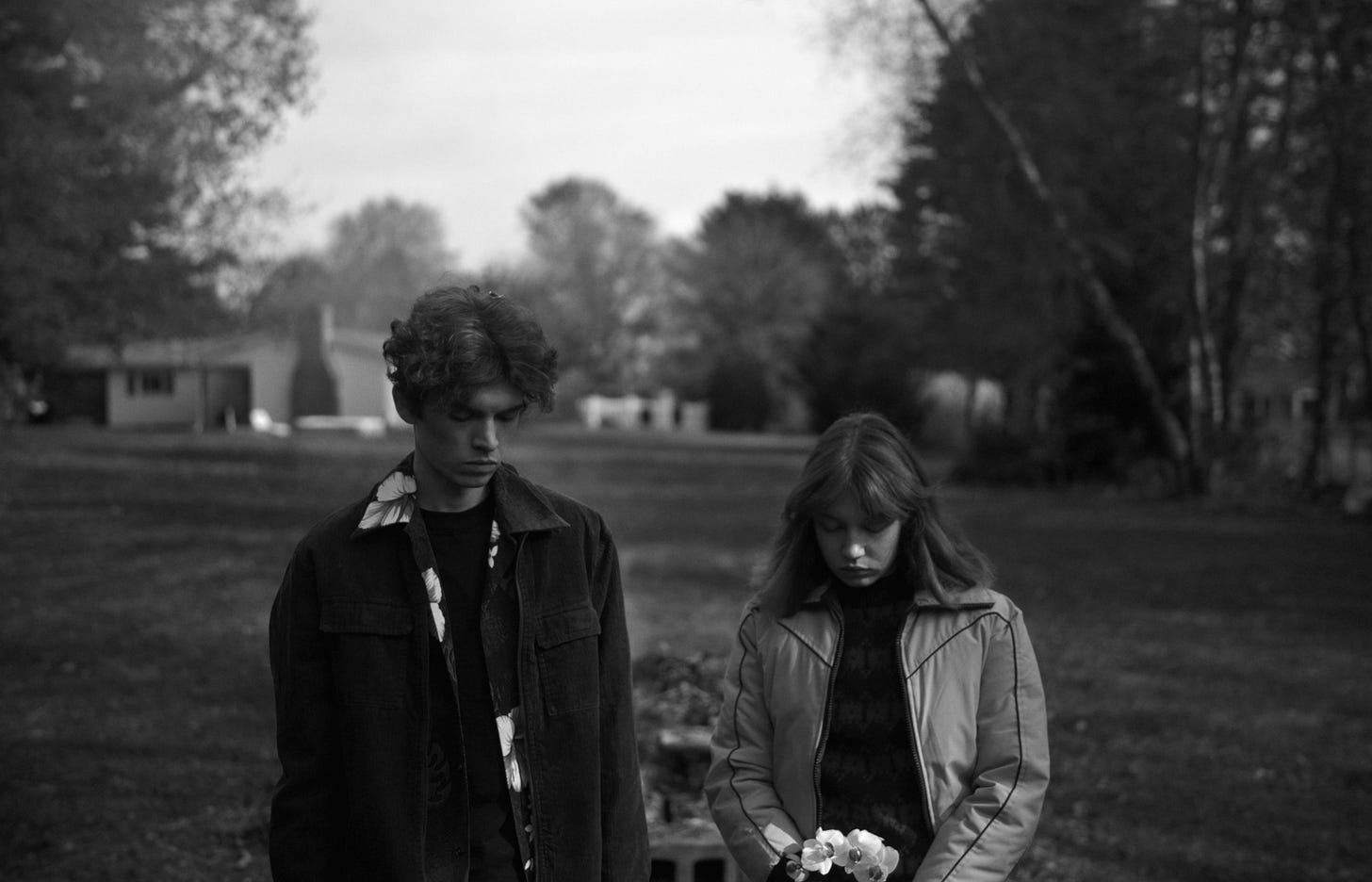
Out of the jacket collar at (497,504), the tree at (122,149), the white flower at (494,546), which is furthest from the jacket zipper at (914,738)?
the tree at (122,149)

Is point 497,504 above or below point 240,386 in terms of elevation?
below

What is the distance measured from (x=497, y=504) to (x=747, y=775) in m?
0.88

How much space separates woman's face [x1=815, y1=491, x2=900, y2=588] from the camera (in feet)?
10.8

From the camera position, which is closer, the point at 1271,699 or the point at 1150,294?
the point at 1271,699

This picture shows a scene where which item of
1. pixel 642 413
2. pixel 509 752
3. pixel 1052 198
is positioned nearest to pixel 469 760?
pixel 509 752

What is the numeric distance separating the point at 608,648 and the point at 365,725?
51 cm

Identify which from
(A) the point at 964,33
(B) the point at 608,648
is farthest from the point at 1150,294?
(B) the point at 608,648

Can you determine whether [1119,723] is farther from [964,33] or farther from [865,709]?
[964,33]

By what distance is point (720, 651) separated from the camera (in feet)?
32.5

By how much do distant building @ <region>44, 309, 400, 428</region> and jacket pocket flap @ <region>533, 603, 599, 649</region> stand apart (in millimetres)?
48127

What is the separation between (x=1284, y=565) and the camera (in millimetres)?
15852

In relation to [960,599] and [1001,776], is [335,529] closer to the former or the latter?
[960,599]

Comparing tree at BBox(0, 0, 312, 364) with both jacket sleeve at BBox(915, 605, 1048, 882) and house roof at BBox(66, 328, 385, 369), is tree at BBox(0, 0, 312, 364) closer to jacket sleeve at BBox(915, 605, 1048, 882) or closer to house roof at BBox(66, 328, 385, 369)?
house roof at BBox(66, 328, 385, 369)

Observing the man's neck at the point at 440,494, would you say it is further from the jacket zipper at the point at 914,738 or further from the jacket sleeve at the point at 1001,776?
the jacket sleeve at the point at 1001,776
